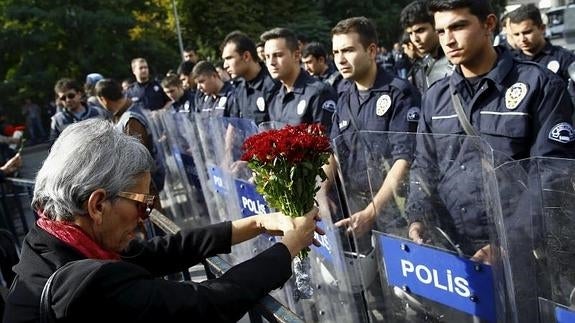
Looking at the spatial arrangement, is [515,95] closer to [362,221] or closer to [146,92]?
[362,221]

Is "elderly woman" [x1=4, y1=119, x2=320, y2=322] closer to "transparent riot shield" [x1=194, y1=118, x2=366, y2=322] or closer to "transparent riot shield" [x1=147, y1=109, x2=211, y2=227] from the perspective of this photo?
"transparent riot shield" [x1=194, y1=118, x2=366, y2=322]

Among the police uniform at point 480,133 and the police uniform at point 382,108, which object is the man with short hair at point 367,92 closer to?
the police uniform at point 382,108

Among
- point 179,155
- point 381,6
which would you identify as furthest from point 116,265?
point 381,6

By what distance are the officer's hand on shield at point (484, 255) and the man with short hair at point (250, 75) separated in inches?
131

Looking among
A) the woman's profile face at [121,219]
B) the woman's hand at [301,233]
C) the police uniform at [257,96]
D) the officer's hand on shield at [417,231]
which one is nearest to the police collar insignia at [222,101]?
the police uniform at [257,96]

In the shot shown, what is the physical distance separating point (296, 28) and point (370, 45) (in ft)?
82.2

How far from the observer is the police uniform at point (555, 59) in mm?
5207

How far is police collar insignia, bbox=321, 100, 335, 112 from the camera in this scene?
424 cm

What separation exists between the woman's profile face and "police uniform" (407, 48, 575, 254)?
985 millimetres

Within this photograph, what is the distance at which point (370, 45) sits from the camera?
3.77m

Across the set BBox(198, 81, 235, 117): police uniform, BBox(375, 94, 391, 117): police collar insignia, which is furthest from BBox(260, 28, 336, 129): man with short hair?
BBox(198, 81, 235, 117): police uniform

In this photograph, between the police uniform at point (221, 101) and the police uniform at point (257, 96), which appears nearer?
the police uniform at point (257, 96)

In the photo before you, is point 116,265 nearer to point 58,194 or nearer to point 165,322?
point 165,322

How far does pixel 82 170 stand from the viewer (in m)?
1.77
